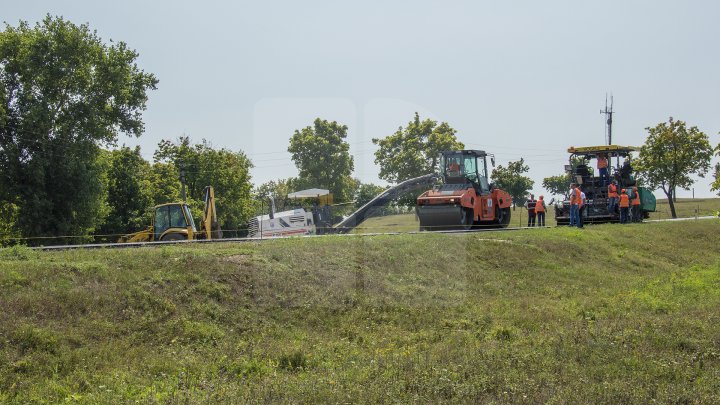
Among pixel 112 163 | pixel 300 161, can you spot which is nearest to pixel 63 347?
pixel 112 163

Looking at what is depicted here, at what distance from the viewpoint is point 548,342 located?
12359 mm

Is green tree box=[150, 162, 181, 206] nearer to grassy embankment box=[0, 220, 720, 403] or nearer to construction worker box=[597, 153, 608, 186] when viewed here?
construction worker box=[597, 153, 608, 186]

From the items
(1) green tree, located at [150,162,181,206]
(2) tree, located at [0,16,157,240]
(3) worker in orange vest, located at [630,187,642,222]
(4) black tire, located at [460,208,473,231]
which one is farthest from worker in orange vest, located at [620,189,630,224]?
(1) green tree, located at [150,162,181,206]

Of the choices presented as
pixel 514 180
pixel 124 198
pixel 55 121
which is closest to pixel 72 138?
pixel 55 121

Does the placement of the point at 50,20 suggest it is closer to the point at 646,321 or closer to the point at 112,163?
the point at 112,163

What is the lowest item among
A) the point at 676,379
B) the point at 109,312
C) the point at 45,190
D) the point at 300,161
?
the point at 676,379

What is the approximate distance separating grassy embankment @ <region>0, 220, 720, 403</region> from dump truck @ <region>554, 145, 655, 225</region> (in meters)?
13.8

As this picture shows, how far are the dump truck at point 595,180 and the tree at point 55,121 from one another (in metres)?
26.4

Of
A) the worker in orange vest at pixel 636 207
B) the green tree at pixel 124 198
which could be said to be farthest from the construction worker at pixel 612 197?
the green tree at pixel 124 198

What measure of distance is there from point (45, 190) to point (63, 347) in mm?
31138

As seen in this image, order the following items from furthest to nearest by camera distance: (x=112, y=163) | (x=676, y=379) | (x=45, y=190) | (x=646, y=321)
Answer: (x=112, y=163)
(x=45, y=190)
(x=646, y=321)
(x=676, y=379)

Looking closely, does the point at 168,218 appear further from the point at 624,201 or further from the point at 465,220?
the point at 624,201

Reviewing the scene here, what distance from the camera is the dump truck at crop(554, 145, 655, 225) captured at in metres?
35.2

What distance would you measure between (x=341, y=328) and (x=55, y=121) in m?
31.4
